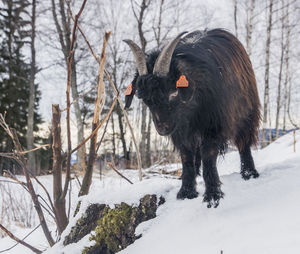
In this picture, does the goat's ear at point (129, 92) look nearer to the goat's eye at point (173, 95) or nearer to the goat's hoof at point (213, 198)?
the goat's eye at point (173, 95)

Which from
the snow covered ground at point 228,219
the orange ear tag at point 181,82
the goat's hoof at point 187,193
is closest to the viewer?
the snow covered ground at point 228,219

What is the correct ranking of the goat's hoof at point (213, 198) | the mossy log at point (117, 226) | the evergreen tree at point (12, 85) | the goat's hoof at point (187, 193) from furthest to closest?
the evergreen tree at point (12, 85), the goat's hoof at point (187, 193), the mossy log at point (117, 226), the goat's hoof at point (213, 198)

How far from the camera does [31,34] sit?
441 inches

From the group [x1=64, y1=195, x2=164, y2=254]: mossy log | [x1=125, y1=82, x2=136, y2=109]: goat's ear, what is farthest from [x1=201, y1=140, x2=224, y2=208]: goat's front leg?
[x1=125, y1=82, x2=136, y2=109]: goat's ear

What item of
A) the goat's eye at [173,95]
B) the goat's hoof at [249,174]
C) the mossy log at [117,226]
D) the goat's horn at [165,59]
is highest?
the goat's horn at [165,59]

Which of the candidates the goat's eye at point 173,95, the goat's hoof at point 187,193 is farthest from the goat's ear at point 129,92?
the goat's hoof at point 187,193

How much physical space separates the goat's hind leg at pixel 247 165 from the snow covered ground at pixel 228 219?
0.24ft

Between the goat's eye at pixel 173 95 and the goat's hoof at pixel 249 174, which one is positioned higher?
the goat's eye at pixel 173 95

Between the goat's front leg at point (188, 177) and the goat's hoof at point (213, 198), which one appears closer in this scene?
the goat's hoof at point (213, 198)

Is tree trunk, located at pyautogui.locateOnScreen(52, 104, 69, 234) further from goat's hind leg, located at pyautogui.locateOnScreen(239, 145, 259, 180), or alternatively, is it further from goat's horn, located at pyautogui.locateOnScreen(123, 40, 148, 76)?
goat's hind leg, located at pyautogui.locateOnScreen(239, 145, 259, 180)

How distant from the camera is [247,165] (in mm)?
2717

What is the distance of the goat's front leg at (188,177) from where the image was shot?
226cm

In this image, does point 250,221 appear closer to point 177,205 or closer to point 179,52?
point 177,205

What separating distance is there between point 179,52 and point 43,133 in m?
18.0
